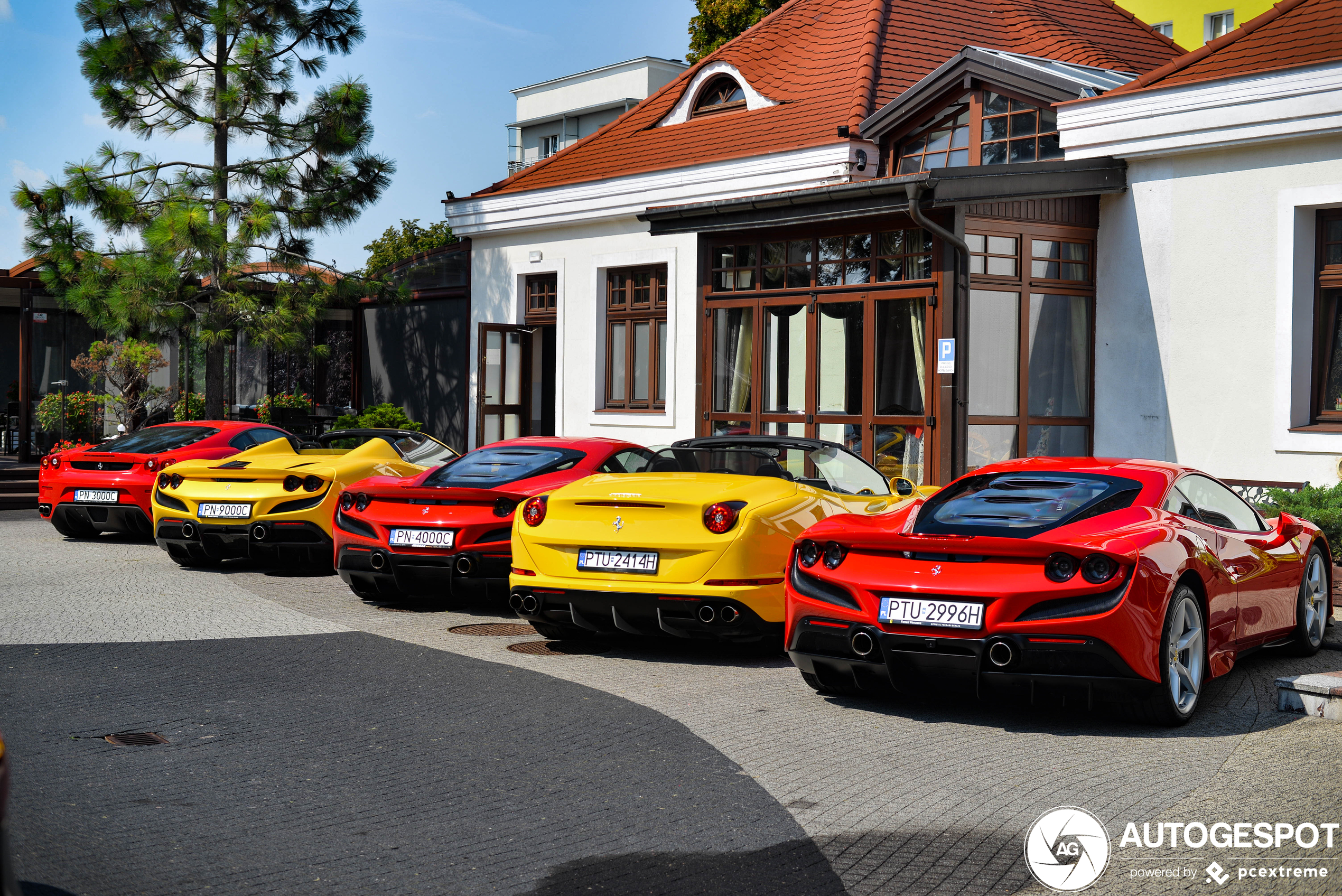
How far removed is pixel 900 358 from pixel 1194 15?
33.6 metres

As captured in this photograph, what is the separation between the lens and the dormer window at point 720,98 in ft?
66.6

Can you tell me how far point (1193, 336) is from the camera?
523 inches

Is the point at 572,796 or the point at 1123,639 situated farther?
the point at 1123,639

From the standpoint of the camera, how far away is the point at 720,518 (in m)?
7.20

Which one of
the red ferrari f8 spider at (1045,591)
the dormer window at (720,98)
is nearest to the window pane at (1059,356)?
the red ferrari f8 spider at (1045,591)

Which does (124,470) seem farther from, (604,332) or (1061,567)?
(1061,567)

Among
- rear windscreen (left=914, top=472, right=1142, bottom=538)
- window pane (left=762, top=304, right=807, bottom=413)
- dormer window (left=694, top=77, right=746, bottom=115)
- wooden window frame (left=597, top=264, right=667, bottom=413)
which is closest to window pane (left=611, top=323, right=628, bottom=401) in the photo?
wooden window frame (left=597, top=264, right=667, bottom=413)

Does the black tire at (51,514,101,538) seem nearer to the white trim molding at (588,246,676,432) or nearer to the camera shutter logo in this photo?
the white trim molding at (588,246,676,432)

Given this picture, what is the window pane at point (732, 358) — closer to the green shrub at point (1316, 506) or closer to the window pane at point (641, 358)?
the window pane at point (641, 358)

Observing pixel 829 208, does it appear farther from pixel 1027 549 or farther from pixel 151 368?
pixel 151 368

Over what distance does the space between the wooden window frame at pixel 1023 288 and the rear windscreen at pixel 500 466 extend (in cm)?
583

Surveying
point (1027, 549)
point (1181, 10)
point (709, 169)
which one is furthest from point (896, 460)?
point (1181, 10)

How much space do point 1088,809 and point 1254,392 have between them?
9.65m

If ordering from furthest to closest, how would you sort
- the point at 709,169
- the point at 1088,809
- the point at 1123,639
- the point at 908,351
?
1. the point at 709,169
2. the point at 908,351
3. the point at 1123,639
4. the point at 1088,809
